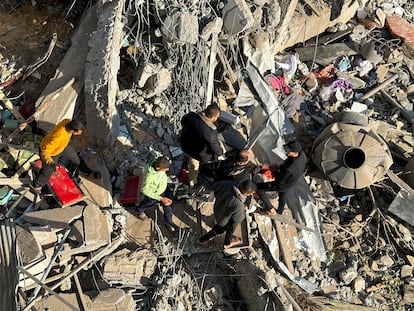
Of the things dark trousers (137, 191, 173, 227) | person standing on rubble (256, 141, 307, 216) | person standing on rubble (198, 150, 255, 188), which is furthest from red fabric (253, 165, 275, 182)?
dark trousers (137, 191, 173, 227)

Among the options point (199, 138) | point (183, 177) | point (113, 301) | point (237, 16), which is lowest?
point (113, 301)

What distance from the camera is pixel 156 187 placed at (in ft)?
23.2

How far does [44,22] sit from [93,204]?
3602mm

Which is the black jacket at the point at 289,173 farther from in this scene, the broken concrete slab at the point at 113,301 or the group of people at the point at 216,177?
the broken concrete slab at the point at 113,301

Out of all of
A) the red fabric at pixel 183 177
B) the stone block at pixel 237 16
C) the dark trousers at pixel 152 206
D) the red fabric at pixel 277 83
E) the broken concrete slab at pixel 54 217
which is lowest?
the red fabric at pixel 277 83

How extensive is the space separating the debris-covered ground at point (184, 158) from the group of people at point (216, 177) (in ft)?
1.21

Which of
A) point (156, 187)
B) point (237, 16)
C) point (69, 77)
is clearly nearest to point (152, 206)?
point (156, 187)

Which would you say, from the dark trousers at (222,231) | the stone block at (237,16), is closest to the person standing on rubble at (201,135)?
the dark trousers at (222,231)

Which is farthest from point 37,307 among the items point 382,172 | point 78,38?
point 382,172

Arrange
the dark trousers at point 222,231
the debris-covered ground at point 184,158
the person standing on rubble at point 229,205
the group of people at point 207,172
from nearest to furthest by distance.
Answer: the person standing on rubble at point 229,205
the group of people at point 207,172
the dark trousers at point 222,231
the debris-covered ground at point 184,158

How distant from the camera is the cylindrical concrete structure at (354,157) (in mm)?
8844

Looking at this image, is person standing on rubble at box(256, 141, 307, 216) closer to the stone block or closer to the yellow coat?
the stone block

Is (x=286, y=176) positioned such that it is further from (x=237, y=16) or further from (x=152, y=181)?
(x=237, y=16)

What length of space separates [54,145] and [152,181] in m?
1.34
